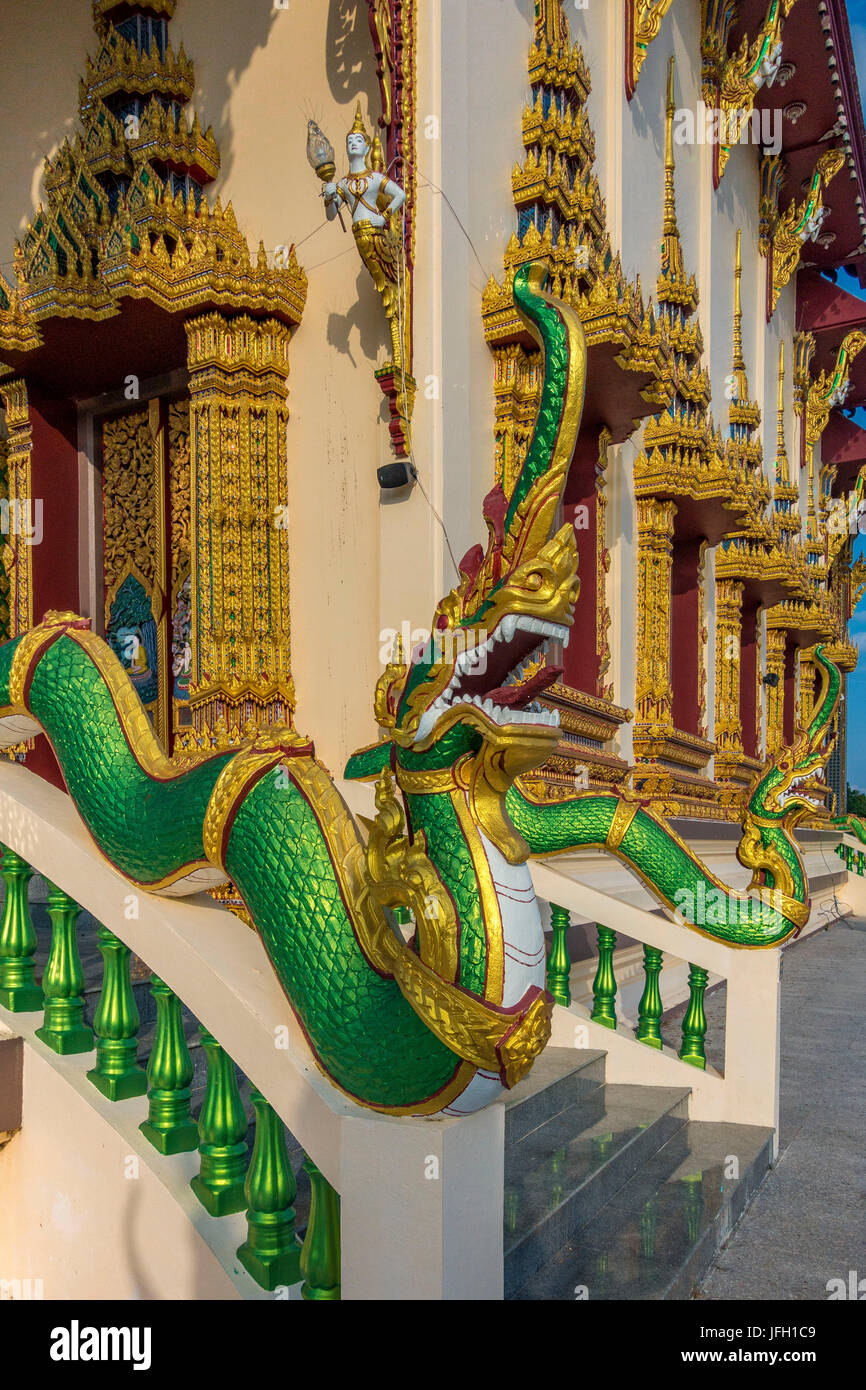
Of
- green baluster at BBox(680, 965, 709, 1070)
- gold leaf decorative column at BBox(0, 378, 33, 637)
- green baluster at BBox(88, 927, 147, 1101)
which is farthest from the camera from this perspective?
gold leaf decorative column at BBox(0, 378, 33, 637)

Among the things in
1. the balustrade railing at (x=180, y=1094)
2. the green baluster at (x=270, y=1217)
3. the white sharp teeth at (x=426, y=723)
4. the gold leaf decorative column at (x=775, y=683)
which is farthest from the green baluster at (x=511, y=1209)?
the gold leaf decorative column at (x=775, y=683)

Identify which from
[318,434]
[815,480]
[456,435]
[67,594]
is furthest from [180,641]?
[815,480]

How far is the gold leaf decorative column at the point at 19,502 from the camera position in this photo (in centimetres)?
568

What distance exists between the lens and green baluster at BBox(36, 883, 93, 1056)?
6.71ft

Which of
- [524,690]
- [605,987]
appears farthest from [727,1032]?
[524,690]

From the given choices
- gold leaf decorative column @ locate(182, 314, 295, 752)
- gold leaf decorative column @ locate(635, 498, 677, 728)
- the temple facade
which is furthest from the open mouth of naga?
gold leaf decorative column @ locate(635, 498, 677, 728)

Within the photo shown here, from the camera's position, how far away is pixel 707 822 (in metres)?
8.34

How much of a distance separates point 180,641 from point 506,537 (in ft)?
14.5

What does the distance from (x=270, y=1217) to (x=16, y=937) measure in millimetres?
944

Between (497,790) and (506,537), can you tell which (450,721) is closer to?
(497,790)

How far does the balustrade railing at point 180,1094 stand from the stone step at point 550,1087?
3.36ft

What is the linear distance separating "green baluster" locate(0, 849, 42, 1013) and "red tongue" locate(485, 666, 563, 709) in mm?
1317

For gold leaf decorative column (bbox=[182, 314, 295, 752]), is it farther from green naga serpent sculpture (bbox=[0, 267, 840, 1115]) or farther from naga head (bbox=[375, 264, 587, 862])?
naga head (bbox=[375, 264, 587, 862])

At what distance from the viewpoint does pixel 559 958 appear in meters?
3.76
